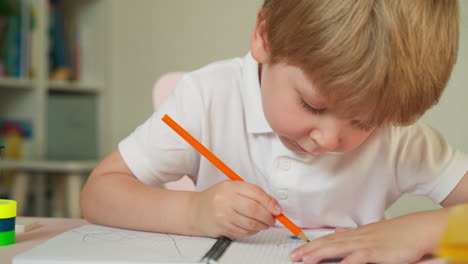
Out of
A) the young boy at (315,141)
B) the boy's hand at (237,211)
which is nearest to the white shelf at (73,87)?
the young boy at (315,141)

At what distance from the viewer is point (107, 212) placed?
0.66 metres

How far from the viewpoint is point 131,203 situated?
0.66 metres

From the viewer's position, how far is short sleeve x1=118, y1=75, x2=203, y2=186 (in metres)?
0.75

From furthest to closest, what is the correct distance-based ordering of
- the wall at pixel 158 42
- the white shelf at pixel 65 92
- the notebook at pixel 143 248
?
the white shelf at pixel 65 92
the wall at pixel 158 42
the notebook at pixel 143 248

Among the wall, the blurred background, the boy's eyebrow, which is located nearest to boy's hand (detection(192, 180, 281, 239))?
the boy's eyebrow

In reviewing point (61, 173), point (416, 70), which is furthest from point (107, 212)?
point (61, 173)

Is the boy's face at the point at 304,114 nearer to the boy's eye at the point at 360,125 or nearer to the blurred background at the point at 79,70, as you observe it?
the boy's eye at the point at 360,125

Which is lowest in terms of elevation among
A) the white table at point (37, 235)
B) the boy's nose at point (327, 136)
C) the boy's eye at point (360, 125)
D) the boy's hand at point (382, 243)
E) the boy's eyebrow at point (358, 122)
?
the white table at point (37, 235)

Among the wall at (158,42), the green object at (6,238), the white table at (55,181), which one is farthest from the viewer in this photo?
the white table at (55,181)

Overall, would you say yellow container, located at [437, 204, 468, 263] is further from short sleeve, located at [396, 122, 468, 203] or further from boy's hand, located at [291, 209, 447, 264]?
short sleeve, located at [396, 122, 468, 203]

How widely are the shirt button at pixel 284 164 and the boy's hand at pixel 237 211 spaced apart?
163mm

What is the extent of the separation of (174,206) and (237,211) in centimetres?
9

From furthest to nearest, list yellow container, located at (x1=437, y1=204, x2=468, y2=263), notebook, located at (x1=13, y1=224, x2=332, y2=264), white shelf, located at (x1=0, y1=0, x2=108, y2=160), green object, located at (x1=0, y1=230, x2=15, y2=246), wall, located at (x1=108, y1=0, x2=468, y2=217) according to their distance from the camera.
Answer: white shelf, located at (x1=0, y1=0, x2=108, y2=160), wall, located at (x1=108, y1=0, x2=468, y2=217), green object, located at (x1=0, y1=230, x2=15, y2=246), notebook, located at (x1=13, y1=224, x2=332, y2=264), yellow container, located at (x1=437, y1=204, x2=468, y2=263)

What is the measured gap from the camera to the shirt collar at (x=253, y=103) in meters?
0.76
